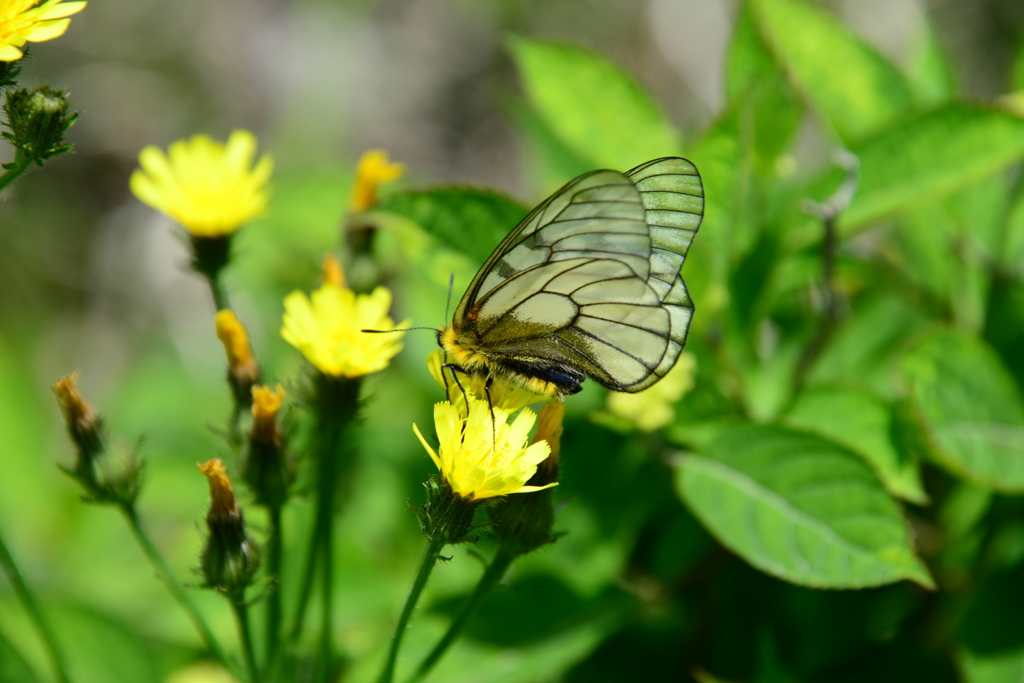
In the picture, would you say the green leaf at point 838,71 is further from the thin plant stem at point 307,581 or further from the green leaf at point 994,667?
the thin plant stem at point 307,581

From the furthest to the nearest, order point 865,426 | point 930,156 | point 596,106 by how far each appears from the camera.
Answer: point 596,106 → point 930,156 → point 865,426

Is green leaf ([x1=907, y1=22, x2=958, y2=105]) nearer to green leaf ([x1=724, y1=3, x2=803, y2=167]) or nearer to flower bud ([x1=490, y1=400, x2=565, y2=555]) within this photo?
green leaf ([x1=724, y1=3, x2=803, y2=167])

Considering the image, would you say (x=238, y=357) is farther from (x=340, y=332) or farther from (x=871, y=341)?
(x=871, y=341)

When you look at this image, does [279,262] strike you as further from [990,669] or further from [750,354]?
[990,669]

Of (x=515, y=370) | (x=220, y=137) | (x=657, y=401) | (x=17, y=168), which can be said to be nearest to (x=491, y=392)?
(x=515, y=370)

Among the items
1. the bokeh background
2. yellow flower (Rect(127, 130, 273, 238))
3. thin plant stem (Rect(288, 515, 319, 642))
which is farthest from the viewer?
the bokeh background

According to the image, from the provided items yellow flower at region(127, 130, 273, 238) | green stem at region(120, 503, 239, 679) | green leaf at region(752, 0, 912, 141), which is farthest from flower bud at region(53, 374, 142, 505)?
green leaf at region(752, 0, 912, 141)
